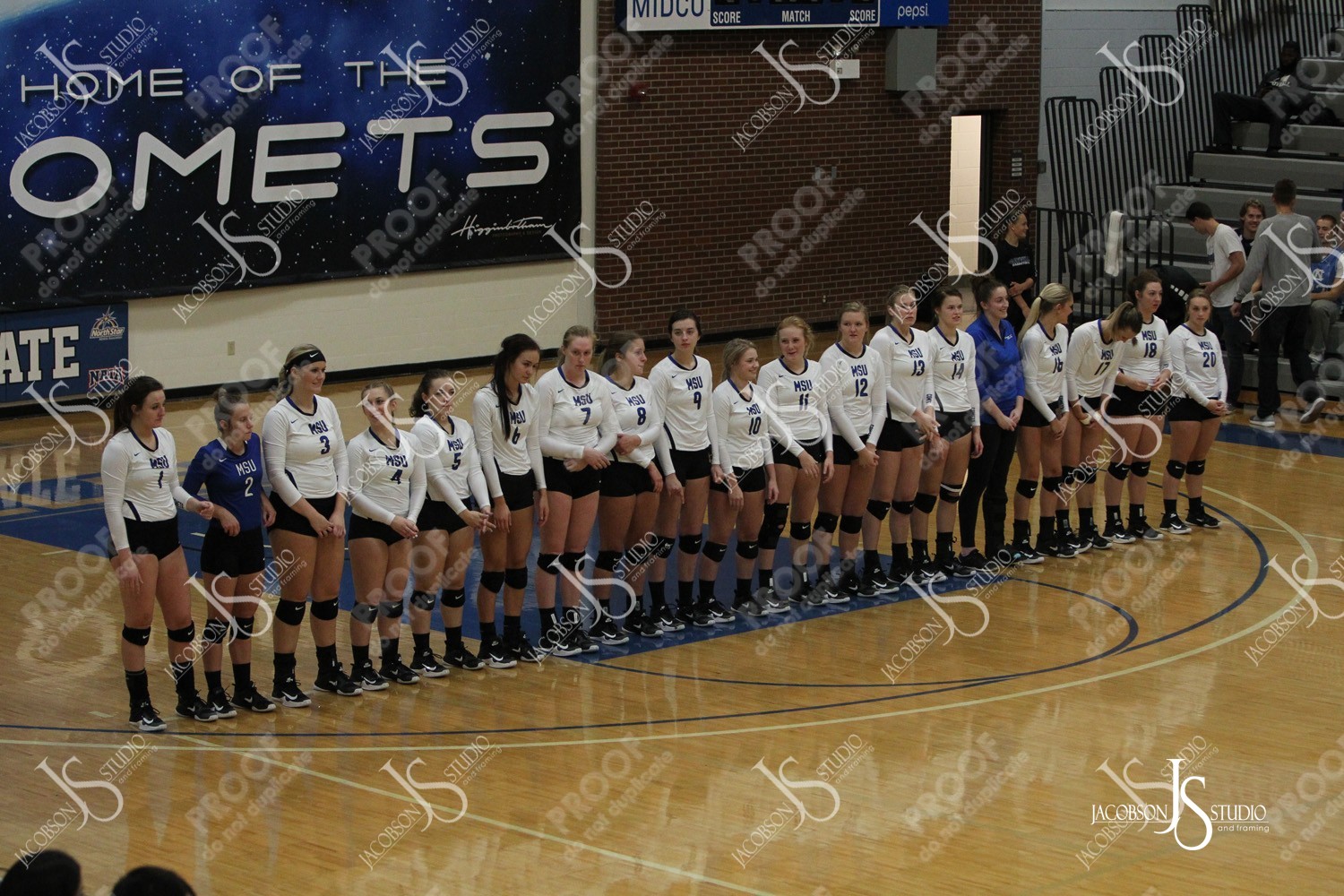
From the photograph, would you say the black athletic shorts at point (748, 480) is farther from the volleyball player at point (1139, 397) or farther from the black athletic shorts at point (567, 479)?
the volleyball player at point (1139, 397)

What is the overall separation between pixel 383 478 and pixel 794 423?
2.70 meters

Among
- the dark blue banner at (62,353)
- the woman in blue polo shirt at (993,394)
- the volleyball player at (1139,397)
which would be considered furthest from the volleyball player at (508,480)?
the dark blue banner at (62,353)

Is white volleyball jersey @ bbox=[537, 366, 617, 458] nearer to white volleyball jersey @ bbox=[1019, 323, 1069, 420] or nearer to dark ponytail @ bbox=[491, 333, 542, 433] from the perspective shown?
dark ponytail @ bbox=[491, 333, 542, 433]

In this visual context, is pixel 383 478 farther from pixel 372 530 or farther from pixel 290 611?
pixel 290 611

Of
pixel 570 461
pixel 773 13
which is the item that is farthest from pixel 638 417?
pixel 773 13

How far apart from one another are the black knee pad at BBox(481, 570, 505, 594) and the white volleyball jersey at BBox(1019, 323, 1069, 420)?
3920 mm

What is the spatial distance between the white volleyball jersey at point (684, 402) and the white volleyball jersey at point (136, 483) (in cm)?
285

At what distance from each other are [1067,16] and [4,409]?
14.4m

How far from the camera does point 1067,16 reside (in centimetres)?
2256

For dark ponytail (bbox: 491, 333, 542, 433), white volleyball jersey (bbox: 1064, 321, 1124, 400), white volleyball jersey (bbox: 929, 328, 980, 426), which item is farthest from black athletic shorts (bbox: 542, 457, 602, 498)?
white volleyball jersey (bbox: 1064, 321, 1124, 400)

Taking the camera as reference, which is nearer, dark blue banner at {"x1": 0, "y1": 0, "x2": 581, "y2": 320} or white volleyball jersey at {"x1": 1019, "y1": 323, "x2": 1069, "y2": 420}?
white volleyball jersey at {"x1": 1019, "y1": 323, "x2": 1069, "y2": 420}

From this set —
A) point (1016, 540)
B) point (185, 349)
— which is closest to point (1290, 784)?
point (1016, 540)

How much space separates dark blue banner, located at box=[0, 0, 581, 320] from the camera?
15273 millimetres

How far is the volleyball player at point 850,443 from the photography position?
33.5 feet
